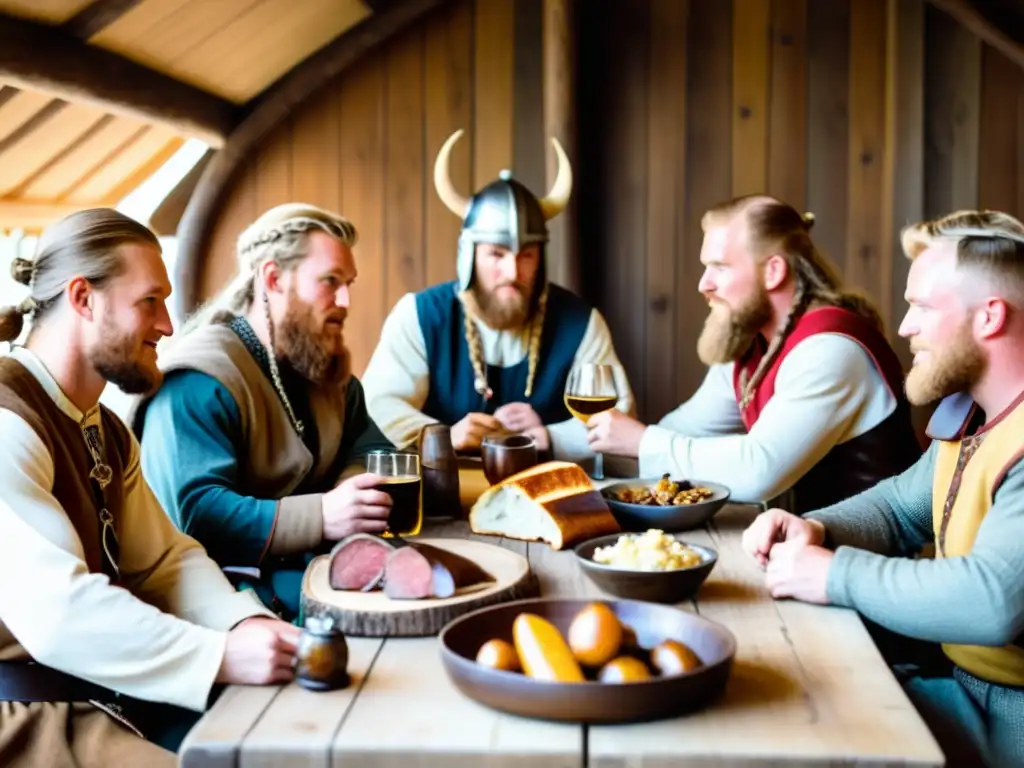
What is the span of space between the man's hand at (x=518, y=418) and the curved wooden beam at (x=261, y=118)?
225 centimetres

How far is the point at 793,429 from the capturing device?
2.60 m

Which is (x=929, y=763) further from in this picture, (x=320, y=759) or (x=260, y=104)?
(x=260, y=104)

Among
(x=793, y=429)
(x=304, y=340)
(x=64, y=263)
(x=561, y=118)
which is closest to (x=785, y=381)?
(x=793, y=429)

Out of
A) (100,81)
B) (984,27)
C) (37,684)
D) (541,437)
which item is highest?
(984,27)

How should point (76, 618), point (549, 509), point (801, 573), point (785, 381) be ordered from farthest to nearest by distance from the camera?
point (785, 381) < point (549, 509) < point (801, 573) < point (76, 618)

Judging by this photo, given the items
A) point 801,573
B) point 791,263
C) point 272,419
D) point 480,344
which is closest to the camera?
point 801,573

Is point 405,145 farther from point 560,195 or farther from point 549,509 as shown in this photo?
point 549,509

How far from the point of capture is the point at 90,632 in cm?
159

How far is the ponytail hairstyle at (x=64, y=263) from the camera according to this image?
184cm

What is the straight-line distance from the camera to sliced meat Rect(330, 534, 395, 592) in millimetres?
1724

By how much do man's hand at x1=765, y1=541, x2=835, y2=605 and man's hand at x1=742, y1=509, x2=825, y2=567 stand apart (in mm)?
121

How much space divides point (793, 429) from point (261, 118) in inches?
122

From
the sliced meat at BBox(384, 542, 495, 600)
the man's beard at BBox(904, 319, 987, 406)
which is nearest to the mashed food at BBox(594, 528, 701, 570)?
the sliced meat at BBox(384, 542, 495, 600)

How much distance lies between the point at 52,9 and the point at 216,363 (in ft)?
4.99
